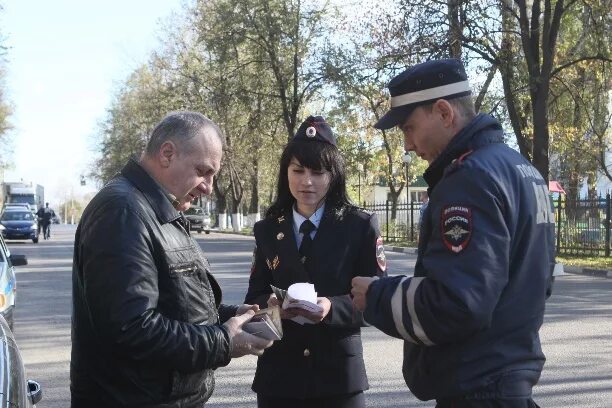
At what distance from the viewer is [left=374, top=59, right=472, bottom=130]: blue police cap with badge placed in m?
2.68

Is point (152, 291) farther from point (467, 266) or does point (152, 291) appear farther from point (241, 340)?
point (467, 266)

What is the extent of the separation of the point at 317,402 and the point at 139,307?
1.18 meters

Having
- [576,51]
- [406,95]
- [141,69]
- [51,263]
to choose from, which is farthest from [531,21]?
[141,69]

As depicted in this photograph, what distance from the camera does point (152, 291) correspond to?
2629mm

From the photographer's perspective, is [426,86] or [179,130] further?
[179,130]

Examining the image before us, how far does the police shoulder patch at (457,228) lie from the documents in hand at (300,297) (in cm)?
91

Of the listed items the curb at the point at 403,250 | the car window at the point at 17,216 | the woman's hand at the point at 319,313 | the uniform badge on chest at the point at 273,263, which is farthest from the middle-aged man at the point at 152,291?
the car window at the point at 17,216

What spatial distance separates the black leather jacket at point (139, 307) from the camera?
258cm

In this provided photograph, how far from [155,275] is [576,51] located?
25.9 meters

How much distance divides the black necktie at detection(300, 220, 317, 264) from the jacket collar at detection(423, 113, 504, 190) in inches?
40.0

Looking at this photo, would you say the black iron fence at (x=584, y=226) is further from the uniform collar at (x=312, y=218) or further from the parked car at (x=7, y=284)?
the uniform collar at (x=312, y=218)

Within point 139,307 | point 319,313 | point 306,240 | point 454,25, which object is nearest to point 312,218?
point 306,240

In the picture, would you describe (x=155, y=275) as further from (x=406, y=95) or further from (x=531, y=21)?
(x=531, y=21)

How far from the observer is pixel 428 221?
8.50 feet
